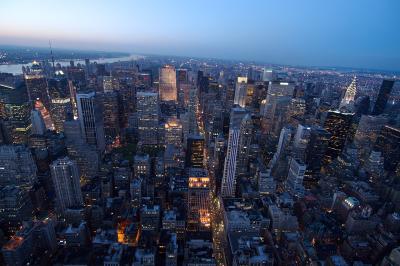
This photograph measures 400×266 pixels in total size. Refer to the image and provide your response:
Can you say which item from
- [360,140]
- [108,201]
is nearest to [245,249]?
[108,201]

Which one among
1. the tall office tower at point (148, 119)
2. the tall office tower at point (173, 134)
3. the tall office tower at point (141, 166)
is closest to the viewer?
the tall office tower at point (141, 166)

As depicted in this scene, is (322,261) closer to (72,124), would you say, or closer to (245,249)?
(245,249)

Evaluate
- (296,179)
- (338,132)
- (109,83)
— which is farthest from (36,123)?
(338,132)

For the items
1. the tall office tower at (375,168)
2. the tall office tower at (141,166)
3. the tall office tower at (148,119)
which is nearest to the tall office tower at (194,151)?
the tall office tower at (141,166)

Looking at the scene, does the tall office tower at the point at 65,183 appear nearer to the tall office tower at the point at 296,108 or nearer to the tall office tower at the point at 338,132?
the tall office tower at the point at 338,132

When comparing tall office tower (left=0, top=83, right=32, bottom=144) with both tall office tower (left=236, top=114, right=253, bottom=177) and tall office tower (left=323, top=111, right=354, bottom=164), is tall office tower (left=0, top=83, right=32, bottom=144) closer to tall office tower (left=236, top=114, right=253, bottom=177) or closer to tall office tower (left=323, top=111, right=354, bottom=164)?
tall office tower (left=236, top=114, right=253, bottom=177)

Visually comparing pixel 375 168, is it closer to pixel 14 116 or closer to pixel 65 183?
pixel 65 183
